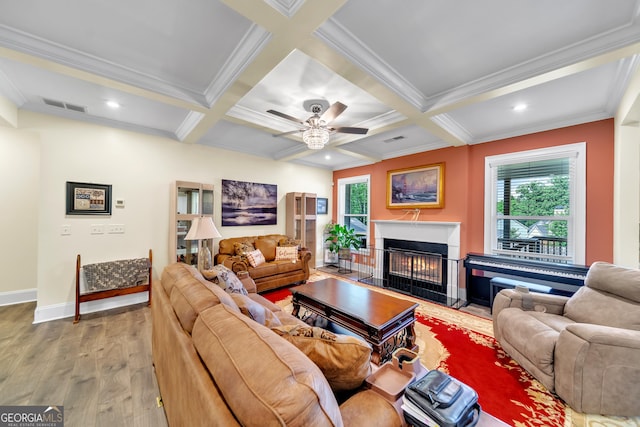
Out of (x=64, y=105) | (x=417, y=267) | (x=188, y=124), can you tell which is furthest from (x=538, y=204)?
(x=64, y=105)

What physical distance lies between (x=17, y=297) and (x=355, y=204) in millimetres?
6306

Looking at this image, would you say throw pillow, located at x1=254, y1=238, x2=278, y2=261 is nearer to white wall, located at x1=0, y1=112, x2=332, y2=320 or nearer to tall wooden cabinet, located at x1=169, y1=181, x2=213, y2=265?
white wall, located at x1=0, y1=112, x2=332, y2=320

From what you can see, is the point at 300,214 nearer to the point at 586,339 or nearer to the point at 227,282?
the point at 227,282

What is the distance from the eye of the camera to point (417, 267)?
15.3ft

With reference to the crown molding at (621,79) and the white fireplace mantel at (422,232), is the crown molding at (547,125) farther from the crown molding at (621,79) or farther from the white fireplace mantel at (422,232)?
the white fireplace mantel at (422,232)

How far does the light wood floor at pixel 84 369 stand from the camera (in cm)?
172

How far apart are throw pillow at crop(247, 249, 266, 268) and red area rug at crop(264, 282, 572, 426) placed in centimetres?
265

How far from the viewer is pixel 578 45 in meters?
1.87

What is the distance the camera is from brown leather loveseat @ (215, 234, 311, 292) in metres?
3.98

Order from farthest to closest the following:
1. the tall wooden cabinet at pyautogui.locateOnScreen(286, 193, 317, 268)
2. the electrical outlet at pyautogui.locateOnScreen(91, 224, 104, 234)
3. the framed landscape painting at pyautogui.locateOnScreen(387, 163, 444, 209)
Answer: the tall wooden cabinet at pyautogui.locateOnScreen(286, 193, 317, 268), the framed landscape painting at pyautogui.locateOnScreen(387, 163, 444, 209), the electrical outlet at pyautogui.locateOnScreen(91, 224, 104, 234)

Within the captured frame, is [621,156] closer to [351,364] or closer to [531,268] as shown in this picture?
[531,268]

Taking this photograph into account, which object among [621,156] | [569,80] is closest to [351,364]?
[569,80]

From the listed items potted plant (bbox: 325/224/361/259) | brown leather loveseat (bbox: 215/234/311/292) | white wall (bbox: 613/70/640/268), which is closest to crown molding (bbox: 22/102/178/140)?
brown leather loveseat (bbox: 215/234/311/292)

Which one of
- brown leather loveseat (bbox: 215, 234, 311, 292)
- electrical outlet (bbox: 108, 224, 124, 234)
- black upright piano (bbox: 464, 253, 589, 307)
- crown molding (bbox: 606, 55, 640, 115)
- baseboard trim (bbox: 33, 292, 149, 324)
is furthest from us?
brown leather loveseat (bbox: 215, 234, 311, 292)
